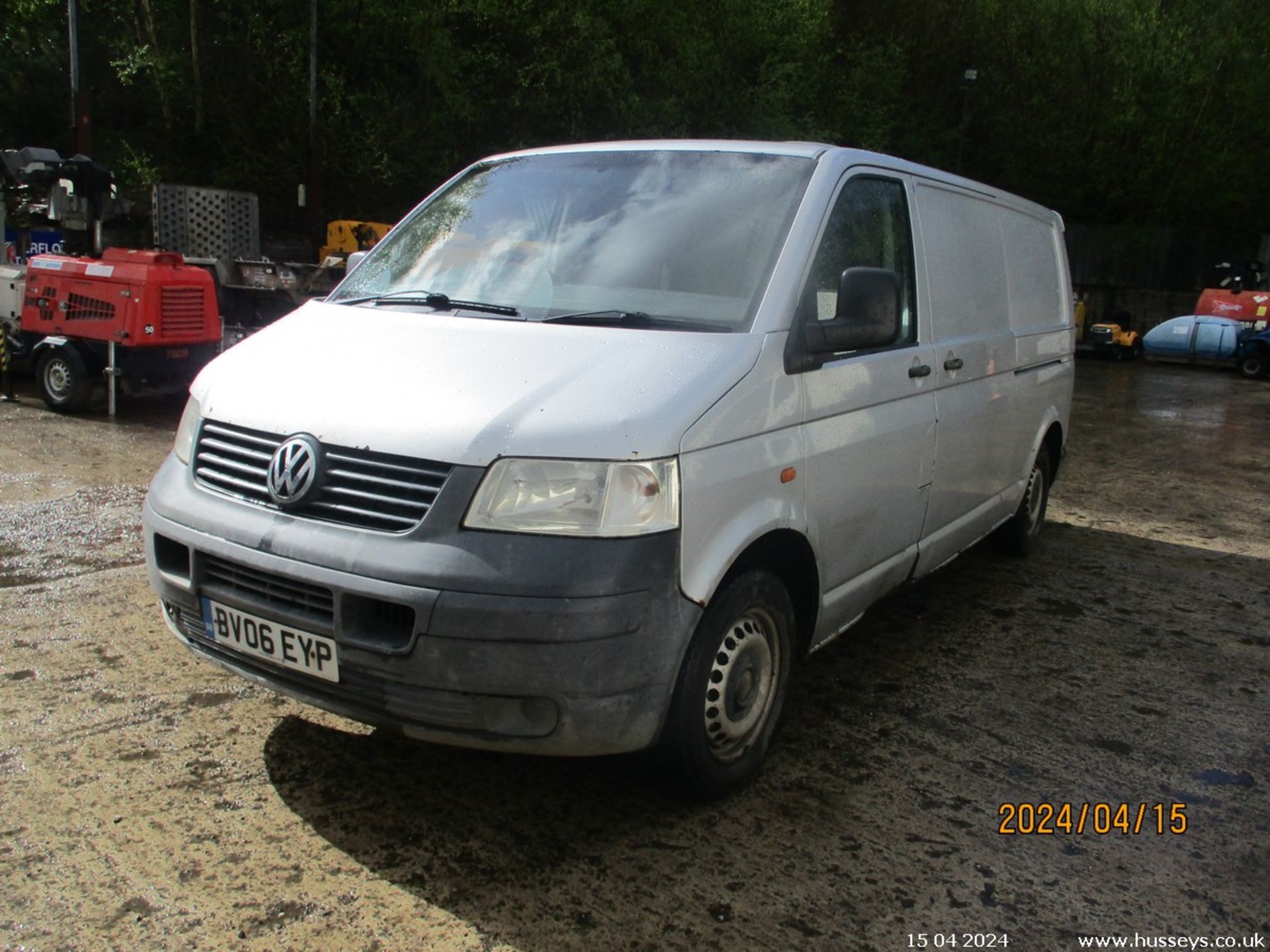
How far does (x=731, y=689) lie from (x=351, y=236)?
15.3 metres

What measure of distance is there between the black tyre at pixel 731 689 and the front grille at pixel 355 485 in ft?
2.73

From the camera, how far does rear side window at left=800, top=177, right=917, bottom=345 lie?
3520 mm

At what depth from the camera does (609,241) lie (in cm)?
363

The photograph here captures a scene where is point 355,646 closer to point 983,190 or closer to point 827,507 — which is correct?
point 827,507

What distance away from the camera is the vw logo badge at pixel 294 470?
2.85m

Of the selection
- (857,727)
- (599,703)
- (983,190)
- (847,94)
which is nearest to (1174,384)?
(847,94)

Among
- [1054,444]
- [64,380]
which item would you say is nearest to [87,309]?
[64,380]

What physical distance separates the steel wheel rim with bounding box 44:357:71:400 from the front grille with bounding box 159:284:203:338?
102 centimetres

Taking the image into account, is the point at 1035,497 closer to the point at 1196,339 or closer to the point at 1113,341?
the point at 1196,339

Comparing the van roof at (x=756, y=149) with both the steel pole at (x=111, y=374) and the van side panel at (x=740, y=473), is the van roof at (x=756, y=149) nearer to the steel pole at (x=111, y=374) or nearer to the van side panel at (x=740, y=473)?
the van side panel at (x=740, y=473)

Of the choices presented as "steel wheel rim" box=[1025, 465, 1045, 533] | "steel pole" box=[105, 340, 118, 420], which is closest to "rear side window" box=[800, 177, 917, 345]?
"steel wheel rim" box=[1025, 465, 1045, 533]

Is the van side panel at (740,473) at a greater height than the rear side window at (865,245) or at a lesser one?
lesser

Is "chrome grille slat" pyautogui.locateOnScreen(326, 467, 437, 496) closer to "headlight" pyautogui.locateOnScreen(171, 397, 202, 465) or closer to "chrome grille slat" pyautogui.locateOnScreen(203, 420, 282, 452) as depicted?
"chrome grille slat" pyautogui.locateOnScreen(203, 420, 282, 452)

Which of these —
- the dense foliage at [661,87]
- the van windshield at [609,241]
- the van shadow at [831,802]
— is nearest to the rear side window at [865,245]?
the van windshield at [609,241]
